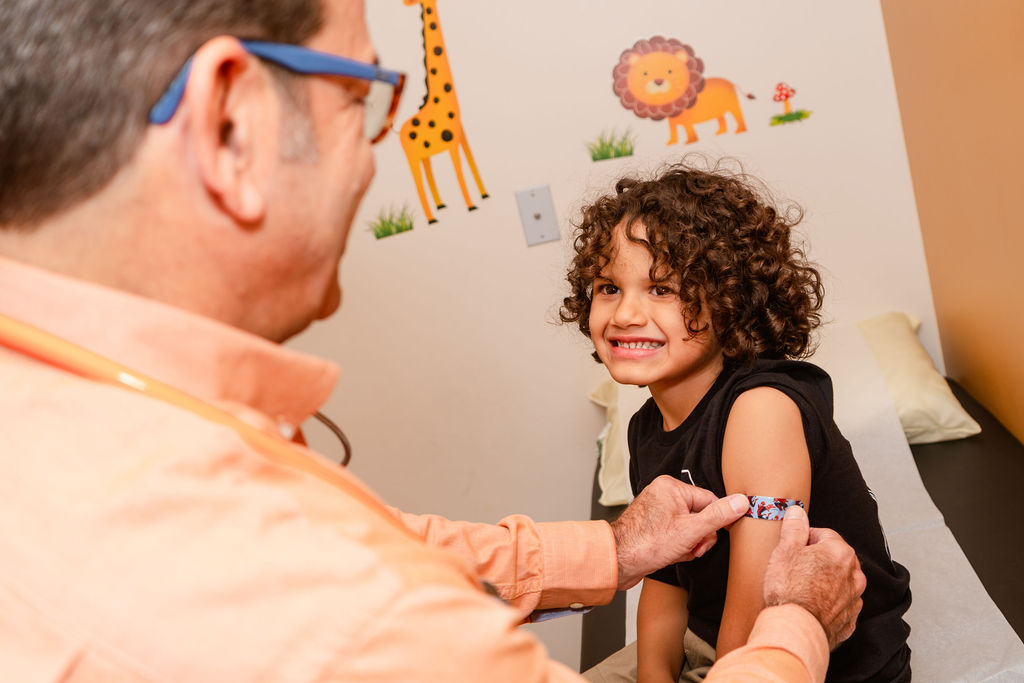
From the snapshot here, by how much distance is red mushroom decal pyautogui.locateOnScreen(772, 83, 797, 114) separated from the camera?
2375 millimetres

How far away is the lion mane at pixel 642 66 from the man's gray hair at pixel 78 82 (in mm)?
1919

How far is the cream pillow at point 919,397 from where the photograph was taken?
205 cm

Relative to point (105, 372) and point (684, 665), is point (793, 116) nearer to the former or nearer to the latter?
point (684, 665)

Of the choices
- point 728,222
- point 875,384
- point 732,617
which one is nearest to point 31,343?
point 732,617

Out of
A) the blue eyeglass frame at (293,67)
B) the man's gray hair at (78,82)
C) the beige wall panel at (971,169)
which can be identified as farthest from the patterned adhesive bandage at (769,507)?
the beige wall panel at (971,169)

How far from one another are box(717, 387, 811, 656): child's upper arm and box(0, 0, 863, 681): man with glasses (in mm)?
569

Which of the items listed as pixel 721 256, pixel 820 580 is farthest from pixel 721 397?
pixel 820 580

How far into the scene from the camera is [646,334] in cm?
134

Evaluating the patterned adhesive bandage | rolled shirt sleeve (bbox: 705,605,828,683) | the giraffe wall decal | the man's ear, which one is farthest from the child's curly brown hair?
the giraffe wall decal

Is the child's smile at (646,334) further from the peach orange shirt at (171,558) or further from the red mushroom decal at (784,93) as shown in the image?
the red mushroom decal at (784,93)

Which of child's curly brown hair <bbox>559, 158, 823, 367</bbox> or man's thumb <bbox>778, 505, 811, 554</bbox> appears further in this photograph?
child's curly brown hair <bbox>559, 158, 823, 367</bbox>

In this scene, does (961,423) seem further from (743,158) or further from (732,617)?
(732,617)

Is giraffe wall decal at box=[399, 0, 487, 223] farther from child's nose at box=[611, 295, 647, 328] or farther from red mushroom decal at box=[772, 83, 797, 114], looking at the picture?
child's nose at box=[611, 295, 647, 328]

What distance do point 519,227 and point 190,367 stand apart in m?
1.92
